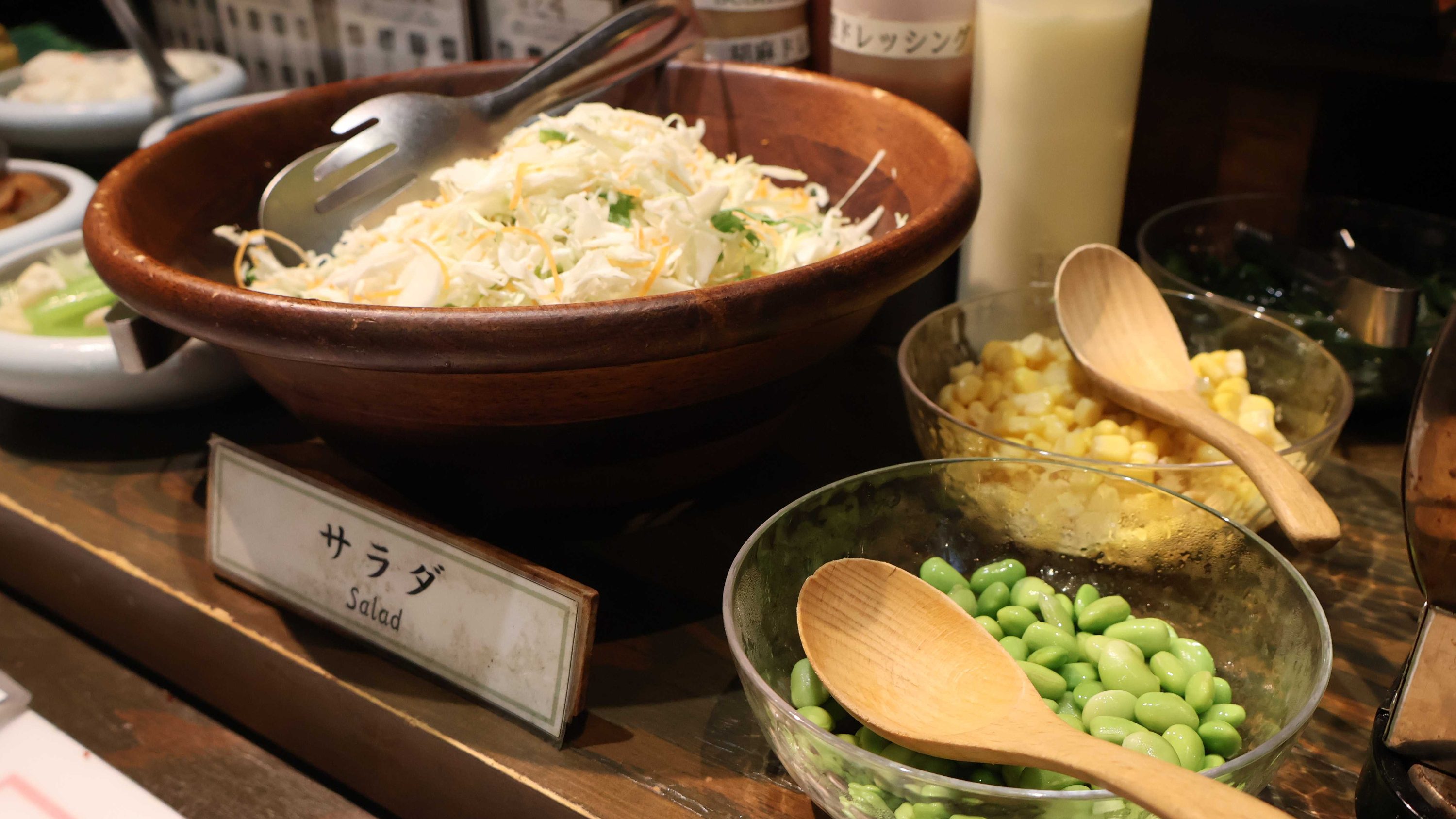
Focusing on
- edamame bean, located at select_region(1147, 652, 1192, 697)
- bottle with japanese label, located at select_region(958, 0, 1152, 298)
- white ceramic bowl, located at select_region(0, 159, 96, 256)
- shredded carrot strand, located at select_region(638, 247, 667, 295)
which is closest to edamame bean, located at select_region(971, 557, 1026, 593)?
edamame bean, located at select_region(1147, 652, 1192, 697)

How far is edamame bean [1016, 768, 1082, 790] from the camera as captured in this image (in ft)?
1.87

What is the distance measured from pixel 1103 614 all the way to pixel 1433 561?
0.66 ft

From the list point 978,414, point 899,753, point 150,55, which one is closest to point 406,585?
point 899,753

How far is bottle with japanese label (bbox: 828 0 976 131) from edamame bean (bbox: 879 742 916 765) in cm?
75

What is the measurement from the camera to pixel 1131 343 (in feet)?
3.00

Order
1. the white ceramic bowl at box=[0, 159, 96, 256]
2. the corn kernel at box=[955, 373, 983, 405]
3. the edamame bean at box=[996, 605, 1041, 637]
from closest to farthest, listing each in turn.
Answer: the edamame bean at box=[996, 605, 1041, 637], the corn kernel at box=[955, 373, 983, 405], the white ceramic bowl at box=[0, 159, 96, 256]

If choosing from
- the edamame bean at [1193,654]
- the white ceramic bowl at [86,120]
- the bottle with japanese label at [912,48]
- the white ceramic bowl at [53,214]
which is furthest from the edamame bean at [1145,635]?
the white ceramic bowl at [86,120]

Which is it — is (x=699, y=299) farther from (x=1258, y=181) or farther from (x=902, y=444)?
(x=1258, y=181)

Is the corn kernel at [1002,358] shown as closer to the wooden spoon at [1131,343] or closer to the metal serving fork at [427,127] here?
the wooden spoon at [1131,343]

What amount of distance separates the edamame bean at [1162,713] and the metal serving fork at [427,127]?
814 millimetres

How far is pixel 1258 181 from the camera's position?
1244 millimetres

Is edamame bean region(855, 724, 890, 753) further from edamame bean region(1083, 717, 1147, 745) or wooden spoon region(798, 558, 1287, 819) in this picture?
edamame bean region(1083, 717, 1147, 745)

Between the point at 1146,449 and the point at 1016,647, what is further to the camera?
the point at 1146,449

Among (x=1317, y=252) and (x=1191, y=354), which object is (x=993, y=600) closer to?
(x=1191, y=354)
